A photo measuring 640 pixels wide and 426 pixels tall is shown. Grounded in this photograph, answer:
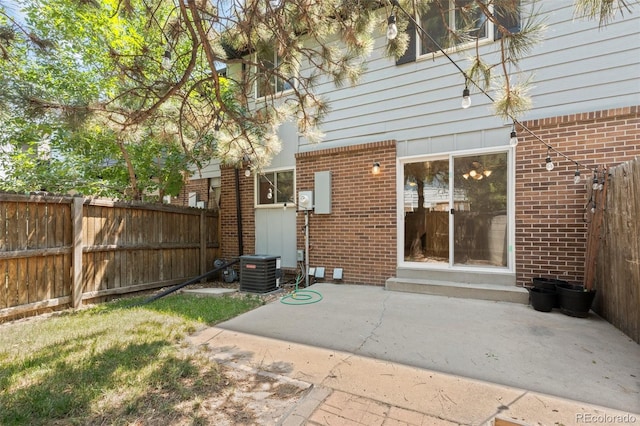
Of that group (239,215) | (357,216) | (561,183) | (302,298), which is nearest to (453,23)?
(561,183)

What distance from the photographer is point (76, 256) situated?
15.0 ft

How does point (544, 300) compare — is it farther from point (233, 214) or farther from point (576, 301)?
point (233, 214)

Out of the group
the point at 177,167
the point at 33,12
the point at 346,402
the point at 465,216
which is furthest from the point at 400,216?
the point at 33,12

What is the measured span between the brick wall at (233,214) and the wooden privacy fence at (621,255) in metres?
6.09

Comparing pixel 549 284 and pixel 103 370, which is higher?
pixel 549 284

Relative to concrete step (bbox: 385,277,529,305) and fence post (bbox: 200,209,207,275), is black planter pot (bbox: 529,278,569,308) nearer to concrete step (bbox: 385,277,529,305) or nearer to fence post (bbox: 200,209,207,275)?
concrete step (bbox: 385,277,529,305)

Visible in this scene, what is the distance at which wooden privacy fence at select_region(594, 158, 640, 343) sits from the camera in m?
2.93

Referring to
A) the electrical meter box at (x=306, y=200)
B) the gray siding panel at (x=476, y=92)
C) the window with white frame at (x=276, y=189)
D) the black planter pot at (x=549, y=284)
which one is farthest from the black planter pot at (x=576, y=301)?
the window with white frame at (x=276, y=189)

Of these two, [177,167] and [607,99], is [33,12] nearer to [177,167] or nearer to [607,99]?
[177,167]

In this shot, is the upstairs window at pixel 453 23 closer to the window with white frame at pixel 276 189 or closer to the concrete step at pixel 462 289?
the concrete step at pixel 462 289

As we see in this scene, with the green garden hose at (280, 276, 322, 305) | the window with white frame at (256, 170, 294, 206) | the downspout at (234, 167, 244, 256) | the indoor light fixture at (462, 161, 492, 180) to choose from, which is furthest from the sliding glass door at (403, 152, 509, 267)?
the downspout at (234, 167, 244, 256)

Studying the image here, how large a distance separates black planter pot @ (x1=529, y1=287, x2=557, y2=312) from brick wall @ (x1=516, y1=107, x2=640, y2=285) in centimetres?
51

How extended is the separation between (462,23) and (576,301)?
3.79 metres

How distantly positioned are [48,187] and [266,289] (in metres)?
4.72
